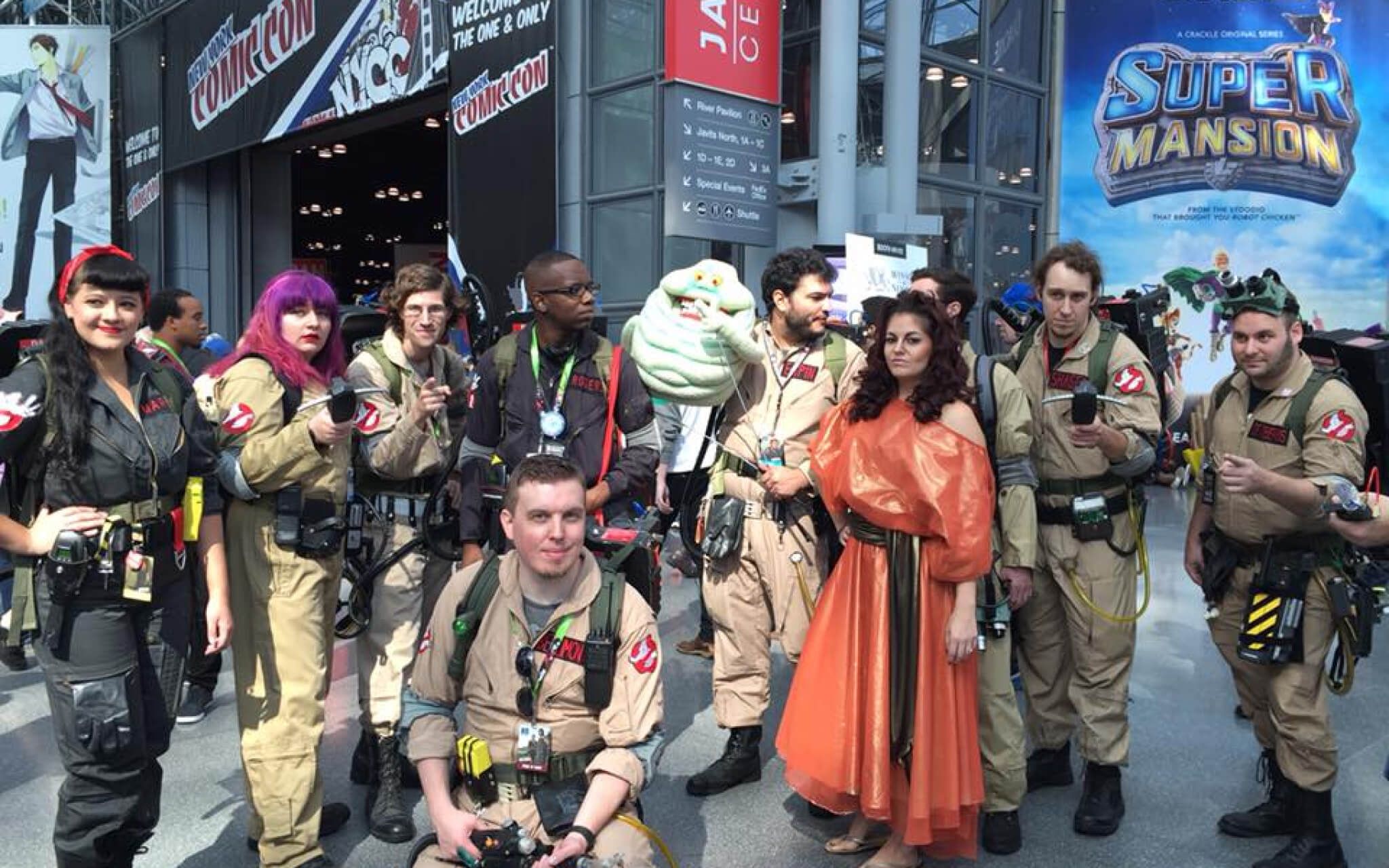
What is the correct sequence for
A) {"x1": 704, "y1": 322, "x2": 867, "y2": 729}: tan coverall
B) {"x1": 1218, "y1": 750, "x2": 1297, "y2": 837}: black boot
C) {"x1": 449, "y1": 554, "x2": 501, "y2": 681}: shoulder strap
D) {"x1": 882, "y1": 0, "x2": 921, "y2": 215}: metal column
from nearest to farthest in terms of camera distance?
{"x1": 449, "y1": 554, "x2": 501, "y2": 681}: shoulder strap
{"x1": 1218, "y1": 750, "x2": 1297, "y2": 837}: black boot
{"x1": 704, "y1": 322, "x2": 867, "y2": 729}: tan coverall
{"x1": 882, "y1": 0, "x2": 921, "y2": 215}: metal column

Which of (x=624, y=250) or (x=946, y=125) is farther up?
(x=946, y=125)

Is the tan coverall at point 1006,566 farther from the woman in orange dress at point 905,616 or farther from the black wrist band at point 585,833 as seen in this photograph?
the black wrist band at point 585,833

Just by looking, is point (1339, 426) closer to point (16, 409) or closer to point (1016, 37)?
point (16, 409)

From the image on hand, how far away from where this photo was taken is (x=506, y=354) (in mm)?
3836

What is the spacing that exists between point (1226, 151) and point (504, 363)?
1228cm

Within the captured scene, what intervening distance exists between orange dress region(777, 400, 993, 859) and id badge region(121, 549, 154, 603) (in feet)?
6.12

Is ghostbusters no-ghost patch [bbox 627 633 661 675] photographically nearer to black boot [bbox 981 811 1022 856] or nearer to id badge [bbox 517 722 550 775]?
id badge [bbox 517 722 550 775]

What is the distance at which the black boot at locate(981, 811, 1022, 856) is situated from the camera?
11.1 ft

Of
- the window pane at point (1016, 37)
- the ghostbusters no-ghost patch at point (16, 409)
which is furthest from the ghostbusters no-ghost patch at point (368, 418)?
the window pane at point (1016, 37)

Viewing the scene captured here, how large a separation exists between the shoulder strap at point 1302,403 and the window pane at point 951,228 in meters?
8.36

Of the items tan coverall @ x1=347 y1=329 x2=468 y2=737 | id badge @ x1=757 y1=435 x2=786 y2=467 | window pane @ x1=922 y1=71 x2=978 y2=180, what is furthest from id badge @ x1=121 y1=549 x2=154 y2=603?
window pane @ x1=922 y1=71 x2=978 y2=180

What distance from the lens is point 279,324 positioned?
322 cm

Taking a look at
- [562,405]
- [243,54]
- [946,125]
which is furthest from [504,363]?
[243,54]

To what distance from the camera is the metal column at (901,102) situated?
930cm
